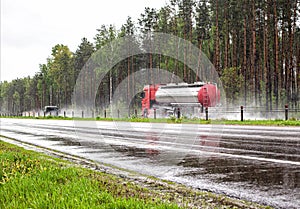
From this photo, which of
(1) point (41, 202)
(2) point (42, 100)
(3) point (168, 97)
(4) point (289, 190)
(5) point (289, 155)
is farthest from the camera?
(2) point (42, 100)

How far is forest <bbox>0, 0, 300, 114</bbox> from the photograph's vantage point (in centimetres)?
4578

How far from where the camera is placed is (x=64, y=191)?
535cm

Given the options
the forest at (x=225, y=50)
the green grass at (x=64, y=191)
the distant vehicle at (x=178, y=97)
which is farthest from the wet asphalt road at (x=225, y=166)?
the forest at (x=225, y=50)

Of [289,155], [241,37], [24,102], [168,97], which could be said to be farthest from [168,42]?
[24,102]

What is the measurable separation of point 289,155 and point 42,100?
448 feet

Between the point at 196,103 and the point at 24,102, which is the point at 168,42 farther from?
the point at 24,102

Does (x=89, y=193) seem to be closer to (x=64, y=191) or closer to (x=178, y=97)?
(x=64, y=191)

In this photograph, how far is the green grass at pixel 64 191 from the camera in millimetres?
4727

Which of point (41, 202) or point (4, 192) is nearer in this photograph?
point (41, 202)

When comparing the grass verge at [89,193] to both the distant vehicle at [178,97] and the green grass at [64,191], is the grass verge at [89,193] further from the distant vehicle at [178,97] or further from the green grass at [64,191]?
the distant vehicle at [178,97]

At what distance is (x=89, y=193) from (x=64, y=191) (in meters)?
0.39

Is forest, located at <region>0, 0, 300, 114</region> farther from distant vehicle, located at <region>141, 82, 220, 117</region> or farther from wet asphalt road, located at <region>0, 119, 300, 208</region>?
wet asphalt road, located at <region>0, 119, 300, 208</region>

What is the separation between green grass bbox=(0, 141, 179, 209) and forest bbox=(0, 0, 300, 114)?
32708mm

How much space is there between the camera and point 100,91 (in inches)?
3957
